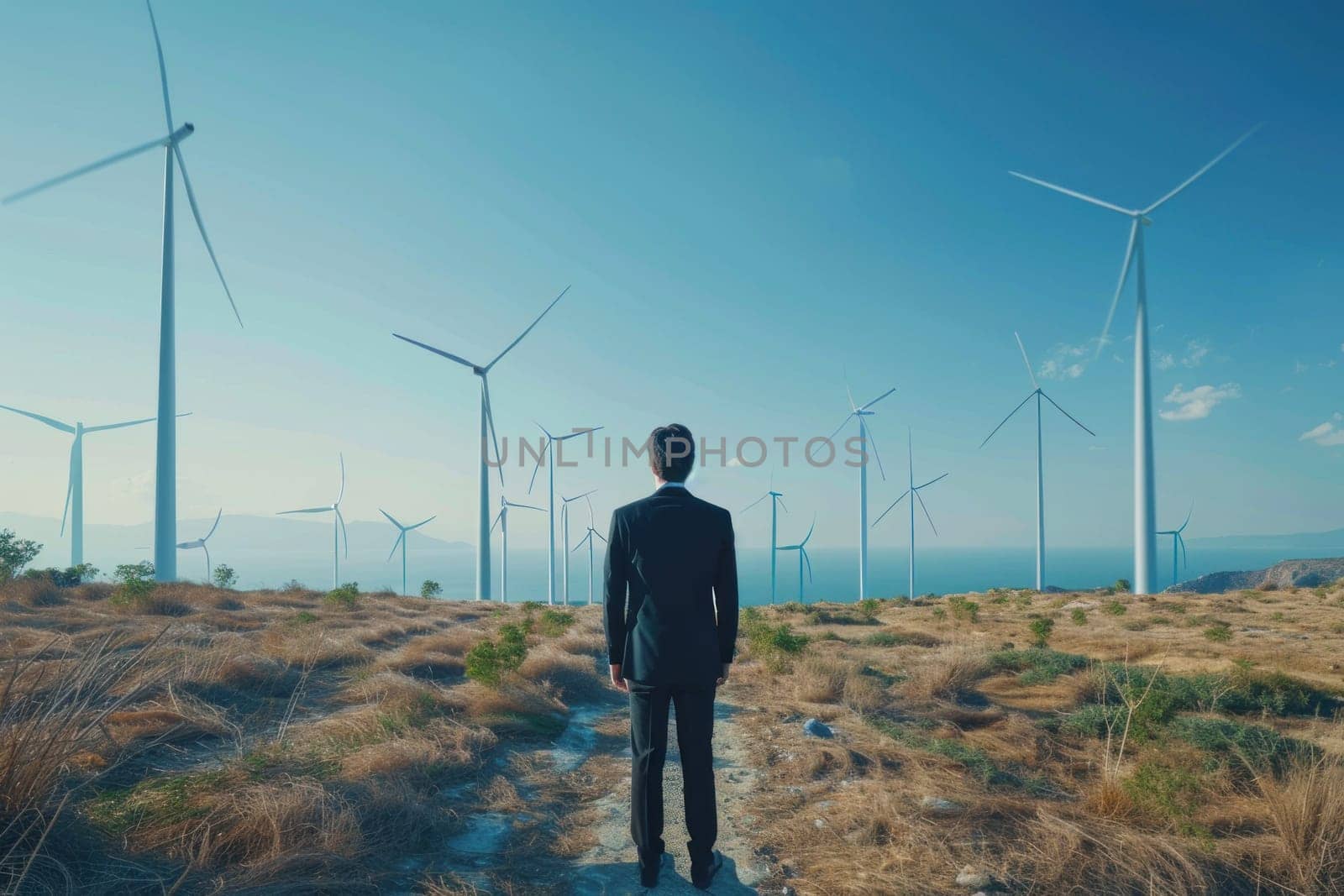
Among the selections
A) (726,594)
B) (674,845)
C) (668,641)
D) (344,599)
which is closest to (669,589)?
(668,641)

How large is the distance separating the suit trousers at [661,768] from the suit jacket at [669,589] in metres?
0.13

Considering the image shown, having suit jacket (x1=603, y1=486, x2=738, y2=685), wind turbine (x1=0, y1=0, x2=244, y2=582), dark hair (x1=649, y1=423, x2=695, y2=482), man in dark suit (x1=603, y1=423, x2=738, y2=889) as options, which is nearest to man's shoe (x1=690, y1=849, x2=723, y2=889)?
man in dark suit (x1=603, y1=423, x2=738, y2=889)

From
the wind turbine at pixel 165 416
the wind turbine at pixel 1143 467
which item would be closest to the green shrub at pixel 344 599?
the wind turbine at pixel 165 416

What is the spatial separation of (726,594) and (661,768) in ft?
4.07

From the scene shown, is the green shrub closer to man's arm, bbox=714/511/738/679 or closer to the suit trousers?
the suit trousers

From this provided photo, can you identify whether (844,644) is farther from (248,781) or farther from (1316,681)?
(248,781)

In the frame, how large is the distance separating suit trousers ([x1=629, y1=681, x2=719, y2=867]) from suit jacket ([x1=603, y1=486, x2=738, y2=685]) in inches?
5.3

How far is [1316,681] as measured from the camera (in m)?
10.8

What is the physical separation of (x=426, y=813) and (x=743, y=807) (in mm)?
2744

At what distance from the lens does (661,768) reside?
15.2 ft

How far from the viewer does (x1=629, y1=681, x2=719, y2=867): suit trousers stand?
15.0 feet

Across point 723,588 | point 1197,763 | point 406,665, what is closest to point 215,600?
point 406,665

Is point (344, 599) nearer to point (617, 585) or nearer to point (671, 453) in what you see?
point (617, 585)

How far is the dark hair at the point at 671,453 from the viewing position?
191 inches
